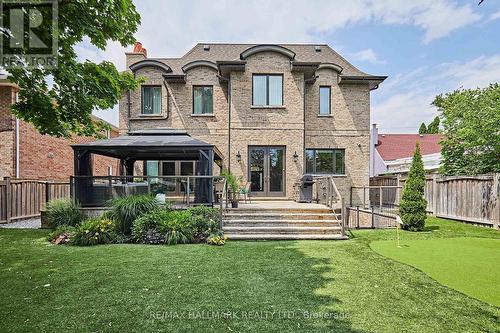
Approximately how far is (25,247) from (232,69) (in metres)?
10.5

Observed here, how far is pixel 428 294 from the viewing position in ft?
13.5

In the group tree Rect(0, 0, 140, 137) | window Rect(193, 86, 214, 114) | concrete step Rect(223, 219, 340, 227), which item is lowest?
concrete step Rect(223, 219, 340, 227)

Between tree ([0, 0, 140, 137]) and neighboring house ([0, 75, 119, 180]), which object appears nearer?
tree ([0, 0, 140, 137])

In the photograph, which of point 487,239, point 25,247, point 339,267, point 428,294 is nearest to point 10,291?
point 25,247

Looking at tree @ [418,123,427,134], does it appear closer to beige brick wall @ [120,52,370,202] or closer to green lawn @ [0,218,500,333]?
beige brick wall @ [120,52,370,202]

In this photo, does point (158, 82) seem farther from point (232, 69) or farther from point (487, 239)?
point (487, 239)

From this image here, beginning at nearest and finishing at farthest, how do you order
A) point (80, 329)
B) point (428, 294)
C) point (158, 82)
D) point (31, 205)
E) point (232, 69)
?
point (80, 329), point (428, 294), point (31, 205), point (232, 69), point (158, 82)

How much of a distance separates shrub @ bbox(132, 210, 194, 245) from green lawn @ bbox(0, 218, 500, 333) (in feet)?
2.59

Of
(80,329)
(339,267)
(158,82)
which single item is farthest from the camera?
(158,82)

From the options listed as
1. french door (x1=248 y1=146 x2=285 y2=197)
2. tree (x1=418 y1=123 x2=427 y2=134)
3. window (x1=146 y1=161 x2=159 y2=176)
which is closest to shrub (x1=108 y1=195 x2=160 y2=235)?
french door (x1=248 y1=146 x2=285 y2=197)

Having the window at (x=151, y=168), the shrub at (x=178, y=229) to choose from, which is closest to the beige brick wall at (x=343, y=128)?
the window at (x=151, y=168)

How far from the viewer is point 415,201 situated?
930cm

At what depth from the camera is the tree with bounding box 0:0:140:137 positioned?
5891mm

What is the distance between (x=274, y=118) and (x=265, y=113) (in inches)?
20.0
